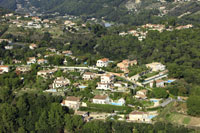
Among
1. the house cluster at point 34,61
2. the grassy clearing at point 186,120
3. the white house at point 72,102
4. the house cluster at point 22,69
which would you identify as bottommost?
the grassy clearing at point 186,120

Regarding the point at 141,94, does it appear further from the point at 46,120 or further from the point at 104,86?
the point at 46,120

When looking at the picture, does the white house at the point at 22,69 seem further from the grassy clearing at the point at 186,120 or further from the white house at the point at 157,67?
the grassy clearing at the point at 186,120

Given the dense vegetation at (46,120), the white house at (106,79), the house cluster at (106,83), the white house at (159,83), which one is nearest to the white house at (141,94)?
the white house at (159,83)

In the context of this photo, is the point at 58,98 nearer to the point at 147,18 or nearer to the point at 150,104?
the point at 150,104

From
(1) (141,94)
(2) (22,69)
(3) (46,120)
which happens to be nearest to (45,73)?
(2) (22,69)

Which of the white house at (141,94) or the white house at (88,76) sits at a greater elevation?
the white house at (88,76)

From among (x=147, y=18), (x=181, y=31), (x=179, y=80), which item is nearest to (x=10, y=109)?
(x=179, y=80)

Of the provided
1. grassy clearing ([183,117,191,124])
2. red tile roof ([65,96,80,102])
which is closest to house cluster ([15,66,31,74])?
red tile roof ([65,96,80,102])
